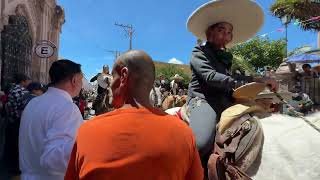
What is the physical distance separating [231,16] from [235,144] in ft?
5.18

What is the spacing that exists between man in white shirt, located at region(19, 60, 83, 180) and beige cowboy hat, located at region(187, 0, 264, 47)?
4.62 feet

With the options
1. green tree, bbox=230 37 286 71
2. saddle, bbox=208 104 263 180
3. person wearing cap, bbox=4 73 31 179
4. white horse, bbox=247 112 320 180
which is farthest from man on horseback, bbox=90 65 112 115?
green tree, bbox=230 37 286 71

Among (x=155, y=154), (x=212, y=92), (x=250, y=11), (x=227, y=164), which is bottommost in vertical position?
(x=227, y=164)

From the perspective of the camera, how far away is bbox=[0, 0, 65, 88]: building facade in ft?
49.5

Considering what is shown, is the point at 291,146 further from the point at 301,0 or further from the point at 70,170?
Answer: the point at 301,0

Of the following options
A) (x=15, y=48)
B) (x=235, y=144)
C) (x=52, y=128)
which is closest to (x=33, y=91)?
(x=52, y=128)

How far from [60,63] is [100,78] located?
23.7 ft

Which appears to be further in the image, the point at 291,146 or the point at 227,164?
the point at 227,164

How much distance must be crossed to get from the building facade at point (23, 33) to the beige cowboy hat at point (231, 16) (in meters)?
11.3

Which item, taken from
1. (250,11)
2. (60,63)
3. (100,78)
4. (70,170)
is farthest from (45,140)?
(100,78)

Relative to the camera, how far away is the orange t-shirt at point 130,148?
198cm

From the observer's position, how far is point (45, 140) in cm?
324

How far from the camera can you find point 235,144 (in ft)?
10.6

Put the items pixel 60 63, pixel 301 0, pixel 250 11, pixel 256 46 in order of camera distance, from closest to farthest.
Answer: pixel 60 63
pixel 250 11
pixel 301 0
pixel 256 46
